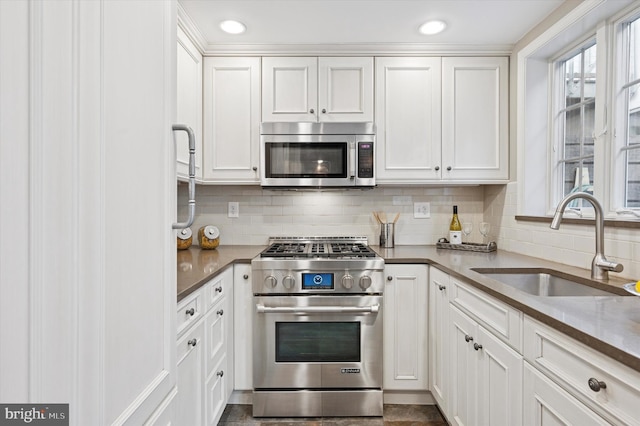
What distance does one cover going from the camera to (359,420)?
6.87 ft

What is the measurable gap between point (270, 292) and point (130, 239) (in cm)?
150

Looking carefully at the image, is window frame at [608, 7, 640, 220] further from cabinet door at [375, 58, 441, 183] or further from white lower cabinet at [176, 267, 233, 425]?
white lower cabinet at [176, 267, 233, 425]

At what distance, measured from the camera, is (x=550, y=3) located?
193cm

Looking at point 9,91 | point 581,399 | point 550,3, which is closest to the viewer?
point 9,91

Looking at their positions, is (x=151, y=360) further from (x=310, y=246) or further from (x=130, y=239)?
(x=310, y=246)

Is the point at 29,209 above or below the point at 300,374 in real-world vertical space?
above

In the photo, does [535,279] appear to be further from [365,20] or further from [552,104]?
[365,20]

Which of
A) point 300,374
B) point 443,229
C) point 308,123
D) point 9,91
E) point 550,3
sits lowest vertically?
point 300,374

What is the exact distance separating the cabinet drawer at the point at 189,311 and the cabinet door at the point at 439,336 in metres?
Answer: 1.28

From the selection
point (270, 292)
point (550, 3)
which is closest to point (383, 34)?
point (550, 3)

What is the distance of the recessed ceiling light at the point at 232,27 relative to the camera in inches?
84.9

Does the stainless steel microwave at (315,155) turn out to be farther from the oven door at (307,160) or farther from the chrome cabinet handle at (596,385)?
the chrome cabinet handle at (596,385)

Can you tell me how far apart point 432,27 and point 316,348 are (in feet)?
6.83

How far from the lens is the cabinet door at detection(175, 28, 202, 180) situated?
6.68 feet
